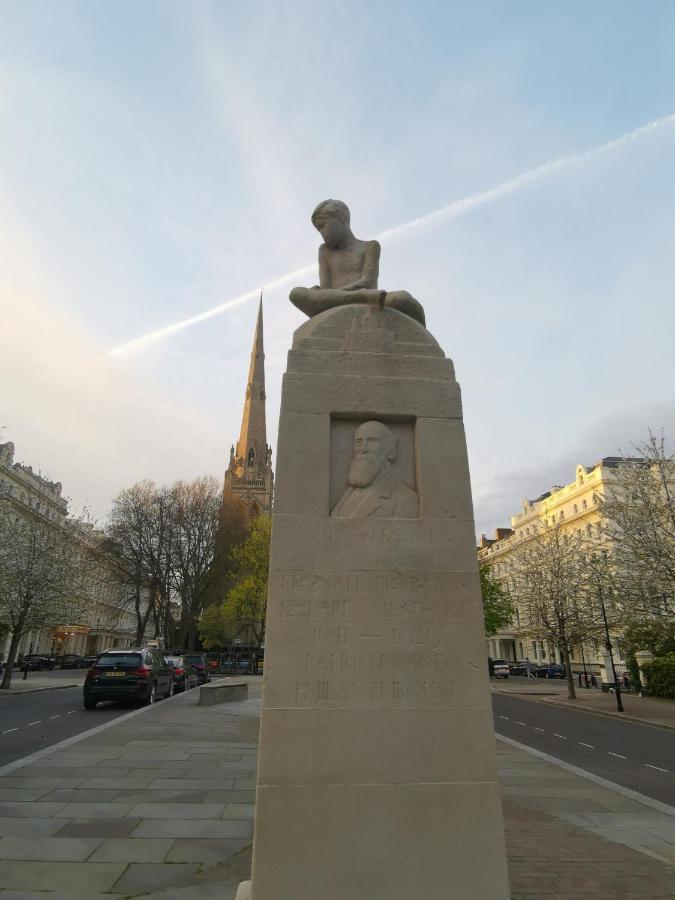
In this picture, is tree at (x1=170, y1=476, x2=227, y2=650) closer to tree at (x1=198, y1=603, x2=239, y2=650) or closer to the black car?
tree at (x1=198, y1=603, x2=239, y2=650)

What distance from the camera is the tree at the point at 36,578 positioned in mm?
25891

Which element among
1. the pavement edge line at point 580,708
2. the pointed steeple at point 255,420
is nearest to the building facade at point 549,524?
the pavement edge line at point 580,708

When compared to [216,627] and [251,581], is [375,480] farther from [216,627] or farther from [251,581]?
[216,627]

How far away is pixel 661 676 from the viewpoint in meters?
27.6

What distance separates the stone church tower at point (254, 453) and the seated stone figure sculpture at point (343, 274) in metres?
70.4

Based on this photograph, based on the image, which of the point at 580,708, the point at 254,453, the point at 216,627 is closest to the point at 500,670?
the point at 216,627

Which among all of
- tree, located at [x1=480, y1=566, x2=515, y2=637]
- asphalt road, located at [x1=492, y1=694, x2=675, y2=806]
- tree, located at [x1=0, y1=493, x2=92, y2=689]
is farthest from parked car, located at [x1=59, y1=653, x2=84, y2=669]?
asphalt road, located at [x1=492, y1=694, x2=675, y2=806]

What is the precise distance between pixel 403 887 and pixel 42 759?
292 inches

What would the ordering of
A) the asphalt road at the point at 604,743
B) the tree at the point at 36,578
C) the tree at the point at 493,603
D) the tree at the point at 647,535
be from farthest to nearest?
the tree at the point at 493,603 → the tree at the point at 36,578 → the tree at the point at 647,535 → the asphalt road at the point at 604,743

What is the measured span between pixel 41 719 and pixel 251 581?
27.0 meters

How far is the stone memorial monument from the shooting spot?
11.6 feet

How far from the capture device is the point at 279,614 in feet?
13.2

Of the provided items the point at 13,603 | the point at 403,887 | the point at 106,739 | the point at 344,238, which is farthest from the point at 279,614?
the point at 13,603

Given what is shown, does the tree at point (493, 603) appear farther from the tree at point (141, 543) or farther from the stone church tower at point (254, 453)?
the stone church tower at point (254, 453)
